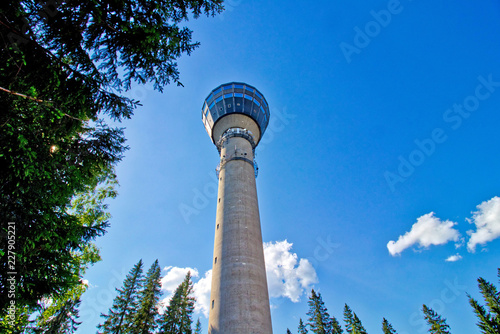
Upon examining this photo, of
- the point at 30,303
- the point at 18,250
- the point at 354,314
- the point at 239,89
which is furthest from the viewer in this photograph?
the point at 354,314

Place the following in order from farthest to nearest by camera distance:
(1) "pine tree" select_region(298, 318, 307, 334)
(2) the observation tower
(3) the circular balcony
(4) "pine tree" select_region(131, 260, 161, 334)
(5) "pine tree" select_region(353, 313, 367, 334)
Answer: (1) "pine tree" select_region(298, 318, 307, 334)
(5) "pine tree" select_region(353, 313, 367, 334)
(3) the circular balcony
(4) "pine tree" select_region(131, 260, 161, 334)
(2) the observation tower

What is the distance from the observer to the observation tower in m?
16.6

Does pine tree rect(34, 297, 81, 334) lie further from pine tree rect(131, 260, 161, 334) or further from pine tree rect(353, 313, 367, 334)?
pine tree rect(353, 313, 367, 334)

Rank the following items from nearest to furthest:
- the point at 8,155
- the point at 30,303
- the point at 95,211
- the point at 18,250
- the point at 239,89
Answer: the point at 8,155 < the point at 18,250 < the point at 30,303 < the point at 95,211 < the point at 239,89

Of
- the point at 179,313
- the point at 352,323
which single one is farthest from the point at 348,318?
the point at 179,313

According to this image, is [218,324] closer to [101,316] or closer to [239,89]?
[101,316]

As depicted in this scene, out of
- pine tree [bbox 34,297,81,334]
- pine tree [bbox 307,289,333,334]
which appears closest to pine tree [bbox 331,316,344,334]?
pine tree [bbox 307,289,333,334]

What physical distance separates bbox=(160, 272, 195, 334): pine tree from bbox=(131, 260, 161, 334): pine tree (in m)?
1.17

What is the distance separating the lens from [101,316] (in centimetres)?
2666

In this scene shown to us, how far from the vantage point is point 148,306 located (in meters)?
26.4

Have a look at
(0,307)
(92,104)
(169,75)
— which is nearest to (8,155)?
(92,104)

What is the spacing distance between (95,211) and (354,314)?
112 ft

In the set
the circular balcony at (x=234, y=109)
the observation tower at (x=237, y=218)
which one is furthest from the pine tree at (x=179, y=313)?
the circular balcony at (x=234, y=109)

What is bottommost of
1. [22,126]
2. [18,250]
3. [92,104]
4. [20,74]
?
[18,250]
